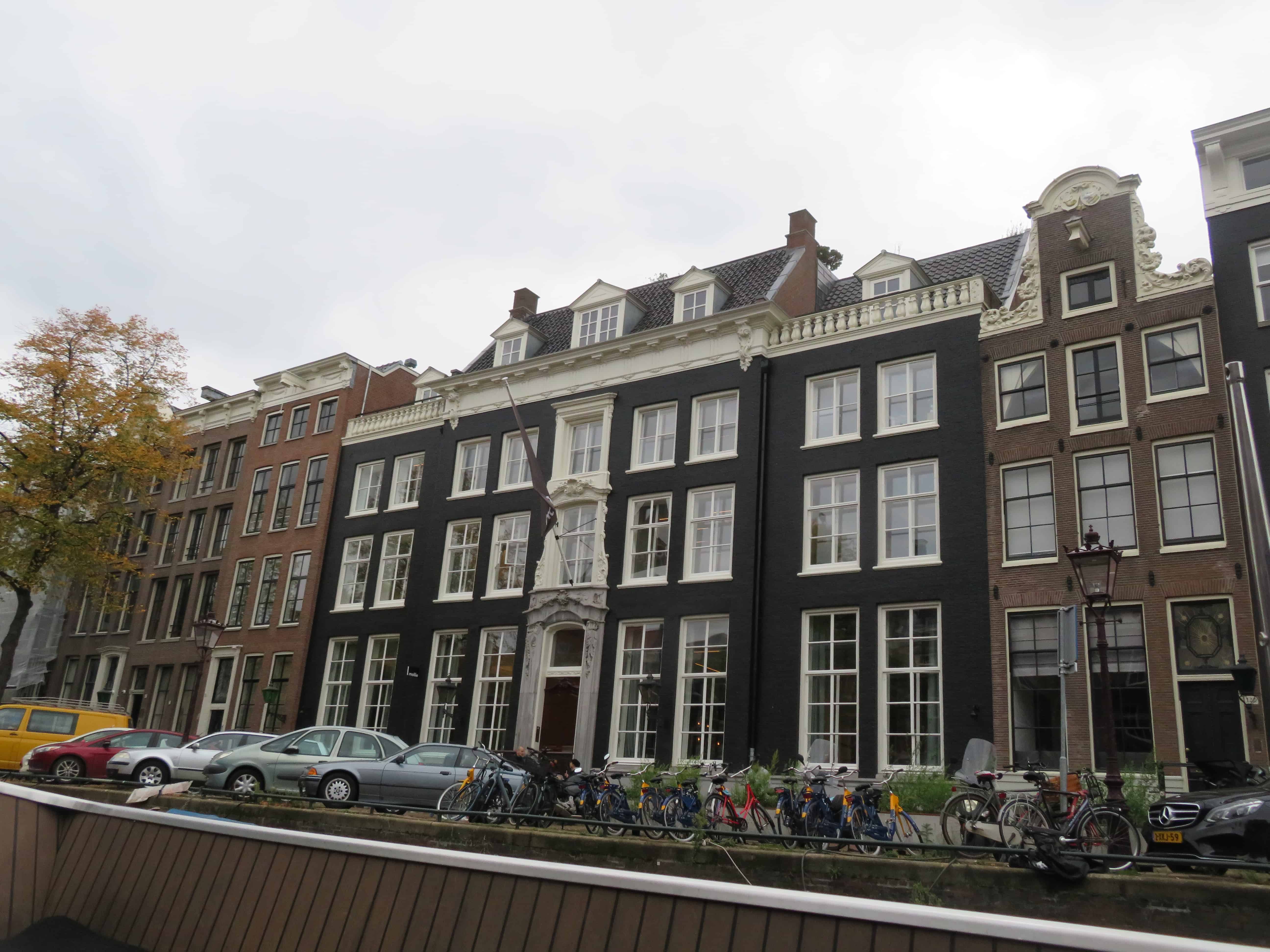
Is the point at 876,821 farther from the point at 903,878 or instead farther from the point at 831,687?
the point at 831,687

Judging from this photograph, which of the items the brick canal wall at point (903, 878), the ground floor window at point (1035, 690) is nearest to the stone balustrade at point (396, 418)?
the ground floor window at point (1035, 690)

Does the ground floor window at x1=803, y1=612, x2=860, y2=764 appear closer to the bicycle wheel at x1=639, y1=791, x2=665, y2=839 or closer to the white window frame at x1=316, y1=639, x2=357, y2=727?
the bicycle wheel at x1=639, y1=791, x2=665, y2=839

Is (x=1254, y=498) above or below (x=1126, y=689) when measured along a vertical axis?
above

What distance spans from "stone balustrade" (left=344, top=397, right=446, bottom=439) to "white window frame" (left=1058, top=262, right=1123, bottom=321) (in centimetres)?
1893

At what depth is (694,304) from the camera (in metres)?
28.8

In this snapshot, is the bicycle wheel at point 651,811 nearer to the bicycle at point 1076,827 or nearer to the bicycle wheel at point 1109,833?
the bicycle at point 1076,827

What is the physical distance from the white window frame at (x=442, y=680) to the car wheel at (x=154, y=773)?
28.0 ft

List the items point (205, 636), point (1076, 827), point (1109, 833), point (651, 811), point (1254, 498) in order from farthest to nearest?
1. point (205, 636)
2. point (651, 811)
3. point (1109, 833)
4. point (1076, 827)
5. point (1254, 498)

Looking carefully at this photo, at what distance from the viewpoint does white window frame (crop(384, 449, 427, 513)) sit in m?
32.8

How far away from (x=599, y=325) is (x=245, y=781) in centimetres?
1661

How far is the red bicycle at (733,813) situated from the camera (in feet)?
49.9

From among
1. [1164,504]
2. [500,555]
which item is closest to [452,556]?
[500,555]

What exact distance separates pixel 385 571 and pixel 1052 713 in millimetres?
20545

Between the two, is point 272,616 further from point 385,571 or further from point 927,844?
point 927,844
